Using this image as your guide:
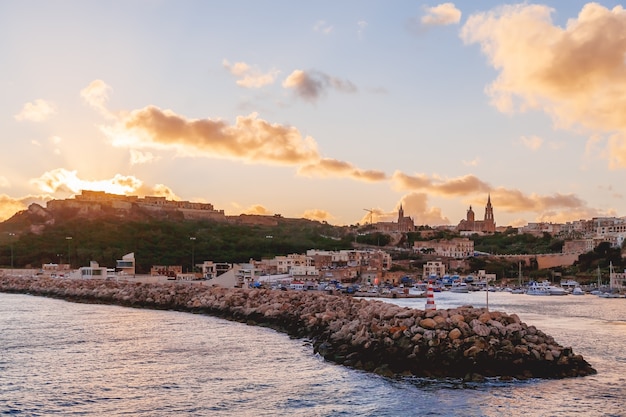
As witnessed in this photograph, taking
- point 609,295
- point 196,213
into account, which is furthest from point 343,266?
point 196,213

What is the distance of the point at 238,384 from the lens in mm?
17406

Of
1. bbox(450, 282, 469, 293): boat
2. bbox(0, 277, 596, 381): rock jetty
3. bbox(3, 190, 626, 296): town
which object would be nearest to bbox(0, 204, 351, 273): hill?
bbox(3, 190, 626, 296): town

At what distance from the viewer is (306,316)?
29.4m

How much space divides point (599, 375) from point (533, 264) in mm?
122141

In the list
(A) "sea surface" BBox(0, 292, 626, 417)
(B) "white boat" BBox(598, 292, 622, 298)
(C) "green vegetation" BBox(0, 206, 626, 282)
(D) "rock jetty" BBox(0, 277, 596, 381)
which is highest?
(C) "green vegetation" BBox(0, 206, 626, 282)

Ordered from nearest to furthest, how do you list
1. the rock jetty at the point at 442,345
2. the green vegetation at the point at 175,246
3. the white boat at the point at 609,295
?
the rock jetty at the point at 442,345 → the white boat at the point at 609,295 → the green vegetation at the point at 175,246

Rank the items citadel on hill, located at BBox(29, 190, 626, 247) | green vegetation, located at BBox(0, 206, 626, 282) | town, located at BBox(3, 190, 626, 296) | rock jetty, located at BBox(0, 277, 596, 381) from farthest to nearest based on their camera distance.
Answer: citadel on hill, located at BBox(29, 190, 626, 247) < green vegetation, located at BBox(0, 206, 626, 282) < town, located at BBox(3, 190, 626, 296) < rock jetty, located at BBox(0, 277, 596, 381)

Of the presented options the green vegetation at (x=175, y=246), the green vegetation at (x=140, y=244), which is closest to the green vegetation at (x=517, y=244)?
the green vegetation at (x=175, y=246)

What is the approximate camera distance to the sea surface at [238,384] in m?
14.8

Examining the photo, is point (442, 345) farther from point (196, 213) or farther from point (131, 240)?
point (196, 213)

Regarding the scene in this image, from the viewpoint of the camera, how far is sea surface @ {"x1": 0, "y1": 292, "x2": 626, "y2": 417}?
48.4 feet

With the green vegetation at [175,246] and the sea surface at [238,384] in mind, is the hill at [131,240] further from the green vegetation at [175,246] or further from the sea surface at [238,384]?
the sea surface at [238,384]

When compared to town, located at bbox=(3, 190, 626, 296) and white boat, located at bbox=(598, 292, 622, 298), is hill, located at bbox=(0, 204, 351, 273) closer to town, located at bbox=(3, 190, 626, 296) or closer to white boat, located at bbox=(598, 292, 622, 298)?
town, located at bbox=(3, 190, 626, 296)

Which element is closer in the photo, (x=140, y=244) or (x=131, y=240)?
(x=140, y=244)
